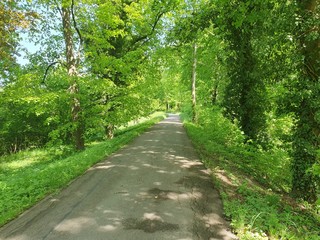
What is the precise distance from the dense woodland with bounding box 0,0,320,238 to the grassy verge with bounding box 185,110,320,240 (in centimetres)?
29

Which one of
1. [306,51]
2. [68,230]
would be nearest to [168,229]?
[68,230]

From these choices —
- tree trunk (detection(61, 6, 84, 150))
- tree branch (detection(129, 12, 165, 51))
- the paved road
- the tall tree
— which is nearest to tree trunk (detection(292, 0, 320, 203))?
the paved road

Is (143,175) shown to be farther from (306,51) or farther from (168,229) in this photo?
(306,51)

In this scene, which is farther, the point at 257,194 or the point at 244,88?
the point at 244,88

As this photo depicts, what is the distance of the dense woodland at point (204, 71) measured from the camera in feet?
25.9

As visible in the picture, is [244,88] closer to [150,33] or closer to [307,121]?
[307,121]

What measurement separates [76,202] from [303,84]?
6.99 m

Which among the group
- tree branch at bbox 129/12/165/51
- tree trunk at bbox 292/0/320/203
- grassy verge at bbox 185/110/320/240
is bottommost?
grassy verge at bbox 185/110/320/240

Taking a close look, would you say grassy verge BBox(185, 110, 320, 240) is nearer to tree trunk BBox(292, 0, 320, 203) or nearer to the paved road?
the paved road

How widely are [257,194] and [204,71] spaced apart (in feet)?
66.5

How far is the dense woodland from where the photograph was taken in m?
7.90

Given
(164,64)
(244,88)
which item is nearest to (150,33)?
(164,64)

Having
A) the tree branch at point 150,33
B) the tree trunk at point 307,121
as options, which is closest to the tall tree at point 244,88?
the tree trunk at point 307,121

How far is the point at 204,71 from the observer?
26203 mm
